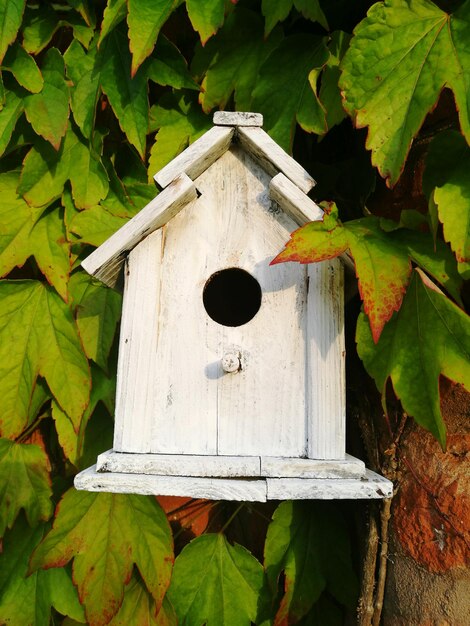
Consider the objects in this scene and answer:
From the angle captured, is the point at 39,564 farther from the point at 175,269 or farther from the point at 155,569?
the point at 175,269

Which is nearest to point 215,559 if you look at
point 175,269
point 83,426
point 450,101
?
point 83,426

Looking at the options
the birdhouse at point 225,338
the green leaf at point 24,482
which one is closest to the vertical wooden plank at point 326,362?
the birdhouse at point 225,338

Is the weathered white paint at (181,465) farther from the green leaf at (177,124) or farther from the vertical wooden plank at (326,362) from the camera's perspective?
the green leaf at (177,124)

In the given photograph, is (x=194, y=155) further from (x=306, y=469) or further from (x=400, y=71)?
(x=306, y=469)

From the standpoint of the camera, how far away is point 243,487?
36.9 inches

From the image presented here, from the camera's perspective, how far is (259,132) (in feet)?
3.45

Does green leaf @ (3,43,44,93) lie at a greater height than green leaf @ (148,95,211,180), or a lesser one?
greater

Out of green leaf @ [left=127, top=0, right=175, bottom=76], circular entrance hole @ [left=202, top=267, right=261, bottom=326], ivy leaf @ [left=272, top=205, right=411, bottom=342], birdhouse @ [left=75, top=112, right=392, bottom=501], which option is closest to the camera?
ivy leaf @ [left=272, top=205, right=411, bottom=342]

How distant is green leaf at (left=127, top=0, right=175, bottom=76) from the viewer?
1139 millimetres

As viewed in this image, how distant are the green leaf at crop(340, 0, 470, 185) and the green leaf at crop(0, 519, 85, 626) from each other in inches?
46.3

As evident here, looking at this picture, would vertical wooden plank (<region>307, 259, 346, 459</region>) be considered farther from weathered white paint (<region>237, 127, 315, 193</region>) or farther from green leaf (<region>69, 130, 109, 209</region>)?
green leaf (<region>69, 130, 109, 209</region>)

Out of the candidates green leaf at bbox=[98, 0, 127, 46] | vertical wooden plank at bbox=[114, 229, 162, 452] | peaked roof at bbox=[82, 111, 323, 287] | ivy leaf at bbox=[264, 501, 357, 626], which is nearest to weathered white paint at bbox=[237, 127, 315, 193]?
peaked roof at bbox=[82, 111, 323, 287]

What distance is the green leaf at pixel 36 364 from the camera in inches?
51.3

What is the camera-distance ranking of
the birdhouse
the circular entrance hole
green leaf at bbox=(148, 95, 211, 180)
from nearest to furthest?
1. the birdhouse
2. green leaf at bbox=(148, 95, 211, 180)
3. the circular entrance hole
